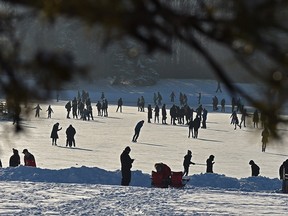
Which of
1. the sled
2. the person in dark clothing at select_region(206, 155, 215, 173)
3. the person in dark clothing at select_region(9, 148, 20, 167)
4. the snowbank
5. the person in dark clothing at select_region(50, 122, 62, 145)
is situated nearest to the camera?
the sled

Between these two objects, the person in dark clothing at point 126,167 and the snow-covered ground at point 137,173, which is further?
the person in dark clothing at point 126,167

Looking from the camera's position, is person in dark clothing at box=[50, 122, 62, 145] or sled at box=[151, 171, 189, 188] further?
person in dark clothing at box=[50, 122, 62, 145]

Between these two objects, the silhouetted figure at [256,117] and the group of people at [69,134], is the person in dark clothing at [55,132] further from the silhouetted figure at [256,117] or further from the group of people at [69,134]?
the silhouetted figure at [256,117]

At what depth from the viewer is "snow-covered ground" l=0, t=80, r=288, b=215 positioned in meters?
10.2

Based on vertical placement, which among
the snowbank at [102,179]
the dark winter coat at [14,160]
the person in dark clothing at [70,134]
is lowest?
the snowbank at [102,179]

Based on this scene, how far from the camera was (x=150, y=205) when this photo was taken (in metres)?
10.5

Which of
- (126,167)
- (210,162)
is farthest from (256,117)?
(210,162)

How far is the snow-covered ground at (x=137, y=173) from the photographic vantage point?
33.4 feet

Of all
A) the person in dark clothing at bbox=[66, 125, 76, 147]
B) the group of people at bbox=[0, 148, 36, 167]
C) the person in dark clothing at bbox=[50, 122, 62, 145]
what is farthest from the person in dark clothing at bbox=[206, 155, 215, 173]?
the person in dark clothing at bbox=[50, 122, 62, 145]

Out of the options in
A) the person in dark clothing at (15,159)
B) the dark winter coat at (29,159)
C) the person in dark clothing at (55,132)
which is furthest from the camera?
the person in dark clothing at (55,132)

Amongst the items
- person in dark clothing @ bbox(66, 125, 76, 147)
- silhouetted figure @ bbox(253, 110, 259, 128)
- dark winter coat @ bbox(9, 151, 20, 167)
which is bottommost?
dark winter coat @ bbox(9, 151, 20, 167)

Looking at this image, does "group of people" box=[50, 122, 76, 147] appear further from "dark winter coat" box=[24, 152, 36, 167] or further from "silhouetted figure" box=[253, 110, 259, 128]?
"silhouetted figure" box=[253, 110, 259, 128]

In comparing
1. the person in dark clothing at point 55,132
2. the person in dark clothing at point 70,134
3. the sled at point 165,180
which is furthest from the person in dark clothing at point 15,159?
the person in dark clothing at point 55,132

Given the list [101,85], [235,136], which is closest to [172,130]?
[235,136]
